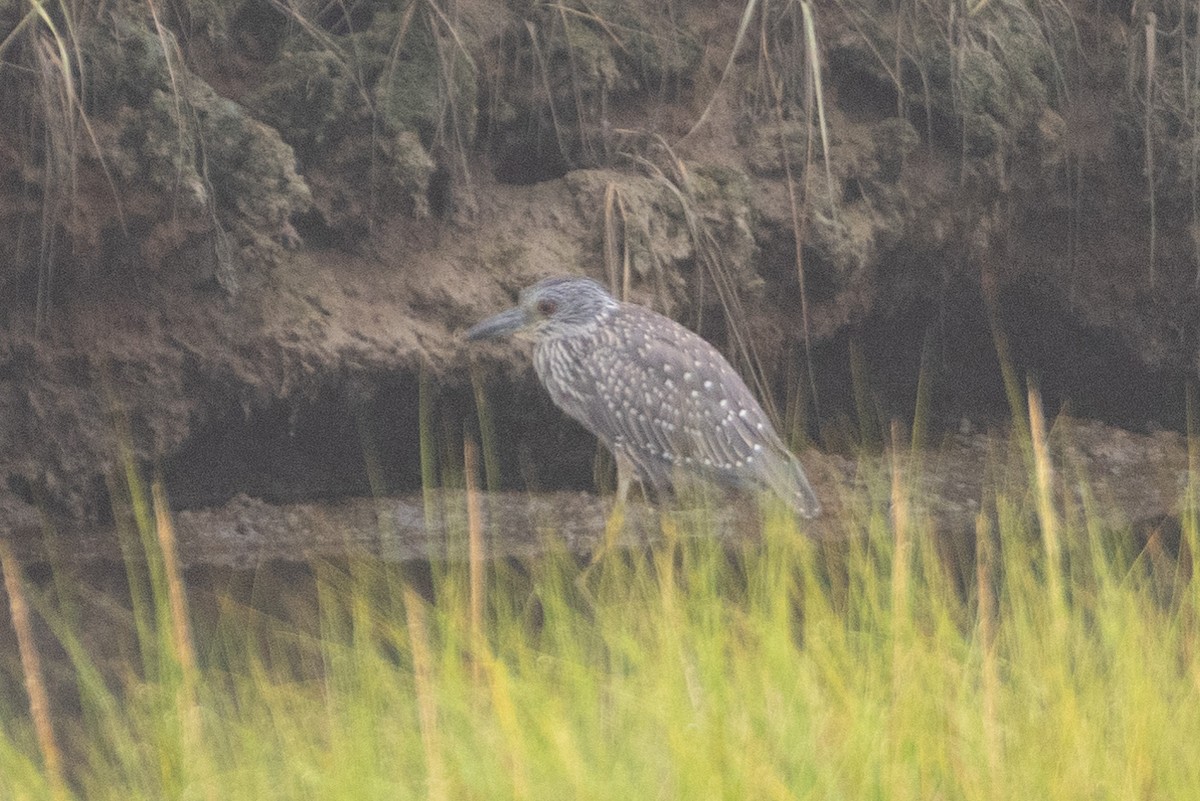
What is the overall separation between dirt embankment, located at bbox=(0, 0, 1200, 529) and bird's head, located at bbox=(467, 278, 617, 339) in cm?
30

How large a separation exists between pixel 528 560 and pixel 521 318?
71cm

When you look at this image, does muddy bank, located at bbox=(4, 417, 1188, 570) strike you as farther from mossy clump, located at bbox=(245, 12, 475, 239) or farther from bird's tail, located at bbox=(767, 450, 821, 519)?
mossy clump, located at bbox=(245, 12, 475, 239)

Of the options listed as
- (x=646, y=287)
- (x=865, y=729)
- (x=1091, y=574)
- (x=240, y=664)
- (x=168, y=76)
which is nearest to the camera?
(x=865, y=729)

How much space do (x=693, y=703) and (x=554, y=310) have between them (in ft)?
8.20

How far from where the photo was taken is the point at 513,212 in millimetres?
5363

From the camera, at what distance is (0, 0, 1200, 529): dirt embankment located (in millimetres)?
4777

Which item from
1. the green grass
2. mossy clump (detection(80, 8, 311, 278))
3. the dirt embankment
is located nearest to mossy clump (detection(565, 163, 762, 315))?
the dirt embankment

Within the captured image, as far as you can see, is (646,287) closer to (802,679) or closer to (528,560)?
(528,560)

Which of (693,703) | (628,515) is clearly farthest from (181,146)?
(693,703)

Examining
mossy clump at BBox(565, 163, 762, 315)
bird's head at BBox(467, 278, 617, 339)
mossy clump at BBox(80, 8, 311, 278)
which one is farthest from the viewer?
mossy clump at BBox(565, 163, 762, 315)

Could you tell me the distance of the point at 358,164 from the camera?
504 cm

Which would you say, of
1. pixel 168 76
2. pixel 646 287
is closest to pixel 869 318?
pixel 646 287

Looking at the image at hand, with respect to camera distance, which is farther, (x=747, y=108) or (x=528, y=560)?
(x=747, y=108)

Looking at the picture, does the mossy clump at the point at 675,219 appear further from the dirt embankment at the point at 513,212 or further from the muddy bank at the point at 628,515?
the muddy bank at the point at 628,515
